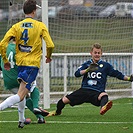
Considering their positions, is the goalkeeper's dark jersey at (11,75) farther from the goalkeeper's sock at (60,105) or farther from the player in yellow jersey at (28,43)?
the goalkeeper's sock at (60,105)

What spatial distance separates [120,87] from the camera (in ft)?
53.6

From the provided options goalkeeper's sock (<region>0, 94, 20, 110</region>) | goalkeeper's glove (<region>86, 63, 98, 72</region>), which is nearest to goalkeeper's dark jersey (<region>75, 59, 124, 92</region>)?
goalkeeper's glove (<region>86, 63, 98, 72</region>)

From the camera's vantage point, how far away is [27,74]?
9.45m

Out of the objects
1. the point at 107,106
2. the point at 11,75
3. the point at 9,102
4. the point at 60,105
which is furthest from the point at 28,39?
the point at 60,105

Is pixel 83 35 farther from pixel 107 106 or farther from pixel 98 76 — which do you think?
pixel 107 106

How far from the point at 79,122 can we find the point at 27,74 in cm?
169

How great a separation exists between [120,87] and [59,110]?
15.7 ft

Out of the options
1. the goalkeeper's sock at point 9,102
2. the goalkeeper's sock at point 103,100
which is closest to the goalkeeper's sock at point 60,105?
the goalkeeper's sock at point 103,100

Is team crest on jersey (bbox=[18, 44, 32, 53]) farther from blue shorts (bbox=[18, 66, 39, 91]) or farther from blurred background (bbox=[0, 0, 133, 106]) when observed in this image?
blurred background (bbox=[0, 0, 133, 106])

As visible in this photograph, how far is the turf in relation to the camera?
9633mm

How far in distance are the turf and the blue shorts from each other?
27.3 inches

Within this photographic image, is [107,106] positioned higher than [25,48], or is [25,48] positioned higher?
[25,48]

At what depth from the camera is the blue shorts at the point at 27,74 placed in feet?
30.9

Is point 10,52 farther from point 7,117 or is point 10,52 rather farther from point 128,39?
point 128,39
